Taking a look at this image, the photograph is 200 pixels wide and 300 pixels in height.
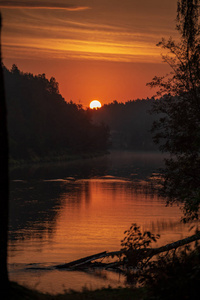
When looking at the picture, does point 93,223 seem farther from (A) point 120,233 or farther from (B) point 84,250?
(B) point 84,250

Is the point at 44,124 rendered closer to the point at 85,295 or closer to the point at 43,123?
the point at 43,123

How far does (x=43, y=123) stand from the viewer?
504 feet

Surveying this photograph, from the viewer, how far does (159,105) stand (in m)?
25.7

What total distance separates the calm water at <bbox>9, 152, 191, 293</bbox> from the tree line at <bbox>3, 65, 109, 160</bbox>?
63.5 metres

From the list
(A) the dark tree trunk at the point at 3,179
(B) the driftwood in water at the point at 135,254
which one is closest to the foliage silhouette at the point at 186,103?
(B) the driftwood in water at the point at 135,254

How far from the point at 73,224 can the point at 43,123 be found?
119 meters

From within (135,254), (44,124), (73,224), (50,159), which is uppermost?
(44,124)

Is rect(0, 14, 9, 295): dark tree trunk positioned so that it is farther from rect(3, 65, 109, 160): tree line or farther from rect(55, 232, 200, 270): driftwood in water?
rect(3, 65, 109, 160): tree line

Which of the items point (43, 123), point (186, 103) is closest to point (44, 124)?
point (43, 123)

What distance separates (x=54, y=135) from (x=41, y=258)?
126878 millimetres

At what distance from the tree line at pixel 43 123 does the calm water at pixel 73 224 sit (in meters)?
63.5

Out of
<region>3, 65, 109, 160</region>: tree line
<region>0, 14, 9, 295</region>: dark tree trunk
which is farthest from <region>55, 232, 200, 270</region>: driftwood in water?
<region>3, 65, 109, 160</region>: tree line

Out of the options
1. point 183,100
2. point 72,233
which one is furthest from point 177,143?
point 72,233

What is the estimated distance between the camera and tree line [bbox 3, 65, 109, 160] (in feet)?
439
